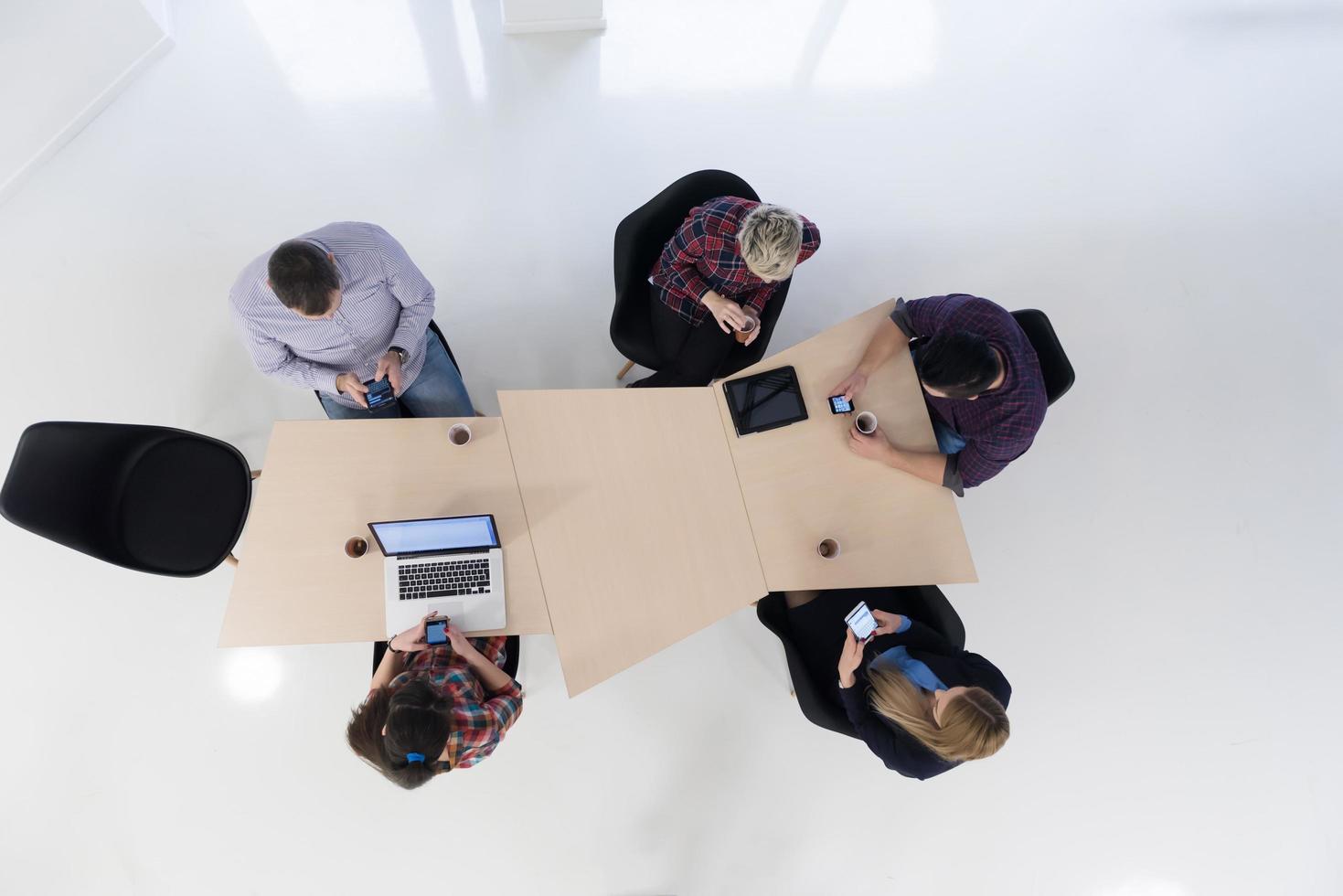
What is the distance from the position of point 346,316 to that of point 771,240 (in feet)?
4.55

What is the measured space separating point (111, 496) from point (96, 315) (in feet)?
4.22

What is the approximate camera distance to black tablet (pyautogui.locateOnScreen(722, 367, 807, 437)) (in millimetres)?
2176

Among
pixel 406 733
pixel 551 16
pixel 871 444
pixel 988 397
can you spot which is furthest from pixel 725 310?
pixel 551 16

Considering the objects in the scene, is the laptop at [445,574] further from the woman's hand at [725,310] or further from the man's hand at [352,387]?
the woman's hand at [725,310]

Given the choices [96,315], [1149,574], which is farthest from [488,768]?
[1149,574]

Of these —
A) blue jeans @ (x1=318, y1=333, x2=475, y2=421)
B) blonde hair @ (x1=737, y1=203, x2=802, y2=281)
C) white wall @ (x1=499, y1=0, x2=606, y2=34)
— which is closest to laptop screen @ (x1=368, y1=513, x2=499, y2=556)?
blue jeans @ (x1=318, y1=333, x2=475, y2=421)

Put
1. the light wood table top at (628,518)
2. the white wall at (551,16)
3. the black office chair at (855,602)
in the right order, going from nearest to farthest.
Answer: the light wood table top at (628,518), the black office chair at (855,602), the white wall at (551,16)

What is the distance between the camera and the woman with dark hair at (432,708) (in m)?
1.66

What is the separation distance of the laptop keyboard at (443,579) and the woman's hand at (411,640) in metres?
0.09

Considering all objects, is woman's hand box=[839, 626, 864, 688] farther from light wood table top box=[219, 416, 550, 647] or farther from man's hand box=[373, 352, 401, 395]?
man's hand box=[373, 352, 401, 395]

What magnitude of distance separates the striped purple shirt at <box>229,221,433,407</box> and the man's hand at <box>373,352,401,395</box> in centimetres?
4

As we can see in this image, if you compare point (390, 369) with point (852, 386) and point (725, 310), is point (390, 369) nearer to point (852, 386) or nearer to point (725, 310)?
point (725, 310)

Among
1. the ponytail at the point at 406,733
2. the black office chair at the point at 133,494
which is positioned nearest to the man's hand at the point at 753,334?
the ponytail at the point at 406,733

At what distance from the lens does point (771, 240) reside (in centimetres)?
195
